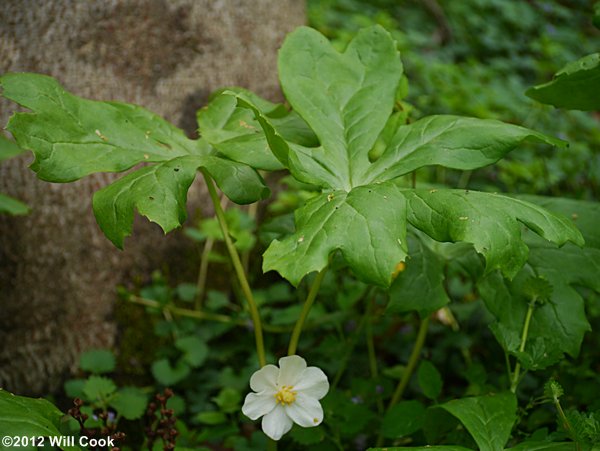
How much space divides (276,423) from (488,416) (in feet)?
1.45

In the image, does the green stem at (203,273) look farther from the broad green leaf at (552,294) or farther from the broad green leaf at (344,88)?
the broad green leaf at (552,294)

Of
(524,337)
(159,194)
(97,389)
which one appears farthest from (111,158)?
(524,337)

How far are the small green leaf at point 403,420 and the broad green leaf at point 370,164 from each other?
20.5 inches

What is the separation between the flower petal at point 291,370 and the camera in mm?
1298

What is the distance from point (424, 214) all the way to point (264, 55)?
1.24 m

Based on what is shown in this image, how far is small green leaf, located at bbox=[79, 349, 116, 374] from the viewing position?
1814 millimetres

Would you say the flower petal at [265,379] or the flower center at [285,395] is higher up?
the flower petal at [265,379]

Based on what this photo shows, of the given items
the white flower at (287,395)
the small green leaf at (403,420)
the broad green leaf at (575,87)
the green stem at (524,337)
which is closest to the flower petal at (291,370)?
the white flower at (287,395)

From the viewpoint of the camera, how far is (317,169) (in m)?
1.36

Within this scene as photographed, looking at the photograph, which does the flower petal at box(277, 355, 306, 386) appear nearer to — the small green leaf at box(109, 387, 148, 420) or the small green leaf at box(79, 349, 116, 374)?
the small green leaf at box(109, 387, 148, 420)

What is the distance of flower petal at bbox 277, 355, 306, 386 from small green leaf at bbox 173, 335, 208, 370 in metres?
0.69

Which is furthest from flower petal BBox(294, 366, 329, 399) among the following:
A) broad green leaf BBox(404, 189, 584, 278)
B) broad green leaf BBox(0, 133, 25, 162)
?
broad green leaf BBox(0, 133, 25, 162)

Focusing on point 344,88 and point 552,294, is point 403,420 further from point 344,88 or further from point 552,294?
point 344,88

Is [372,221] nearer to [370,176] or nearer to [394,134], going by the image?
[370,176]
